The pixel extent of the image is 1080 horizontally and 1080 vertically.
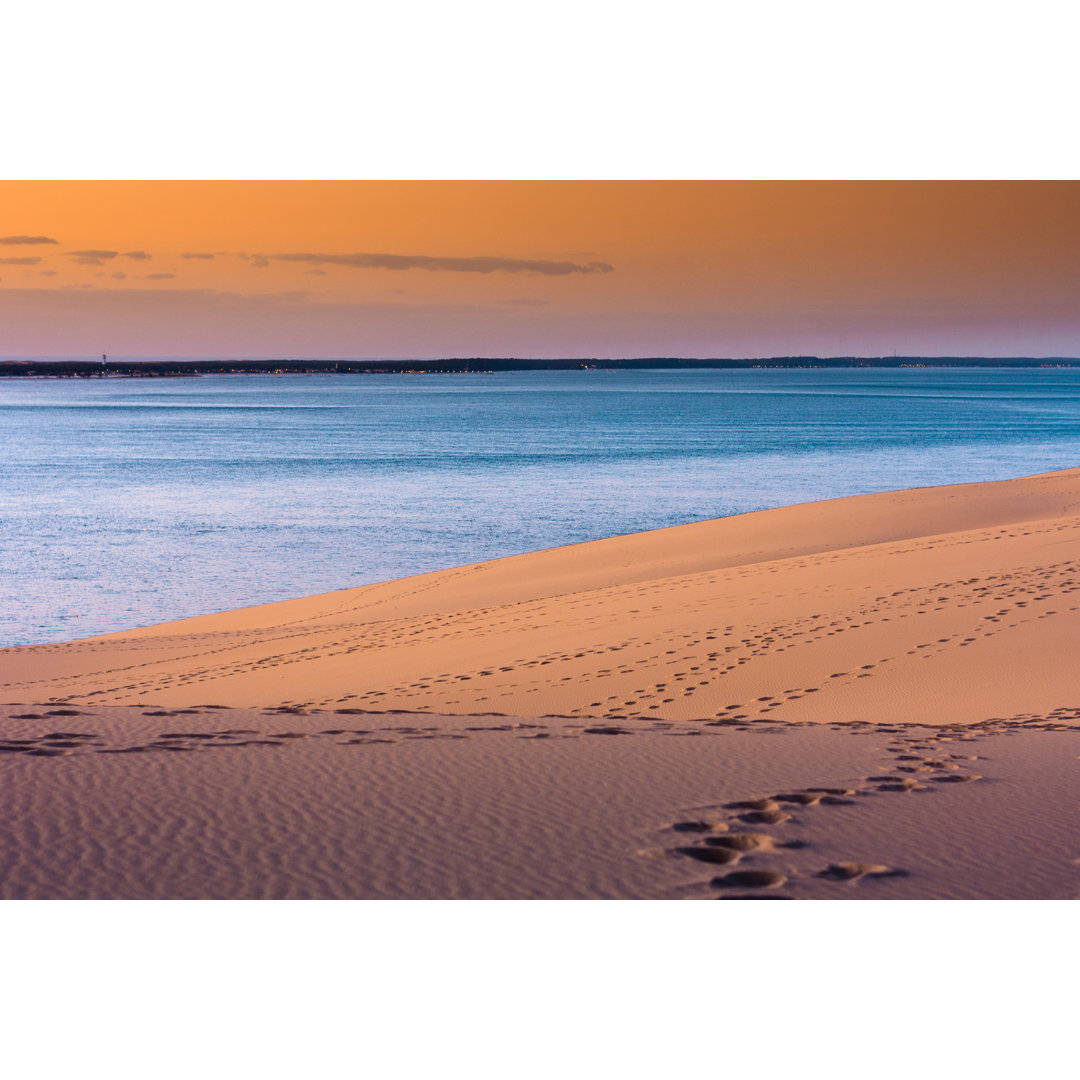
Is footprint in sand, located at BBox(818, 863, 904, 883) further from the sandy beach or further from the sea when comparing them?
the sea

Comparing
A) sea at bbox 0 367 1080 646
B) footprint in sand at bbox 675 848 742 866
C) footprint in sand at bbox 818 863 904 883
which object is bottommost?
footprint in sand at bbox 818 863 904 883

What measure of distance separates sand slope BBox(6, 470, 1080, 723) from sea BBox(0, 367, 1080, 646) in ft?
11.6

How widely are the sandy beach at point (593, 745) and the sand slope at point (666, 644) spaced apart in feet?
0.18

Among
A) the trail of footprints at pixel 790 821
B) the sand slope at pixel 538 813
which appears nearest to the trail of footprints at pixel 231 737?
the sand slope at pixel 538 813

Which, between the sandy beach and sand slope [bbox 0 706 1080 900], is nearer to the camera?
sand slope [bbox 0 706 1080 900]

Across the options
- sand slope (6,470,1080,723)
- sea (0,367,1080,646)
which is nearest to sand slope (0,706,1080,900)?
sand slope (6,470,1080,723)

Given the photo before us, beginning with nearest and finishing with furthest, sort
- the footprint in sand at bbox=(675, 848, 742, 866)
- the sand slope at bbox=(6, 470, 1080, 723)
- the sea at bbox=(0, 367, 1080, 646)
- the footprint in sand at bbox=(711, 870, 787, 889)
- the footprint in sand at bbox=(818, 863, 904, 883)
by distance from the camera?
the footprint in sand at bbox=(711, 870, 787, 889) → the footprint in sand at bbox=(818, 863, 904, 883) → the footprint in sand at bbox=(675, 848, 742, 866) → the sand slope at bbox=(6, 470, 1080, 723) → the sea at bbox=(0, 367, 1080, 646)

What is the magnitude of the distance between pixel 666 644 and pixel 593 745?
3965 millimetres

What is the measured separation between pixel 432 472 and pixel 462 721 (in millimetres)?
34309

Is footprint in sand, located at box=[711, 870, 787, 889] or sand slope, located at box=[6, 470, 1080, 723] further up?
sand slope, located at box=[6, 470, 1080, 723]

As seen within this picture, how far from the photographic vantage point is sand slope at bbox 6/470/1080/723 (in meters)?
8.67

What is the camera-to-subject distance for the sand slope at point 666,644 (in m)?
8.67

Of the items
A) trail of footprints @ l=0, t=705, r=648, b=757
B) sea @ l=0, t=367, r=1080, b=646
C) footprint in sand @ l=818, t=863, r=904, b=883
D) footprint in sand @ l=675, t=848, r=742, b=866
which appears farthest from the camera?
sea @ l=0, t=367, r=1080, b=646

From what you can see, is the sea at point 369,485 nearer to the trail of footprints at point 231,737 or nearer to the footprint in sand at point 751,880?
the trail of footprints at point 231,737
